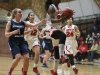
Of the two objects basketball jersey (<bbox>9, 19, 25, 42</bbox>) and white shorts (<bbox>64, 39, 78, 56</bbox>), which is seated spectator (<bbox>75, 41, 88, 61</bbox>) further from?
basketball jersey (<bbox>9, 19, 25, 42</bbox>)

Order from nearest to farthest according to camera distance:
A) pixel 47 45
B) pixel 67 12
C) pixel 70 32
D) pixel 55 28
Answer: pixel 67 12 → pixel 55 28 → pixel 70 32 → pixel 47 45

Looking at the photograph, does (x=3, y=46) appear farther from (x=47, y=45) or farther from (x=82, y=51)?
(x=47, y=45)

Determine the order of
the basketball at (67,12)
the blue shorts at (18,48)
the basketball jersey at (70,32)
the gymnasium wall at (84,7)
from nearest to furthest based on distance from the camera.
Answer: the basketball at (67,12) → the blue shorts at (18,48) → the basketball jersey at (70,32) → the gymnasium wall at (84,7)

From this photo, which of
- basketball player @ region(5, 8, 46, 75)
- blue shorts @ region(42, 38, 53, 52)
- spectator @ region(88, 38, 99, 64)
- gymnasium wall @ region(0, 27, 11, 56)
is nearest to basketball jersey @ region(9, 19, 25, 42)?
basketball player @ region(5, 8, 46, 75)

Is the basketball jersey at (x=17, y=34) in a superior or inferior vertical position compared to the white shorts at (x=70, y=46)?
superior

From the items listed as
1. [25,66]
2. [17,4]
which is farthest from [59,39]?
[17,4]

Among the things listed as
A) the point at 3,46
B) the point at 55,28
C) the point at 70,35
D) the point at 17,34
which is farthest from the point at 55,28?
the point at 3,46

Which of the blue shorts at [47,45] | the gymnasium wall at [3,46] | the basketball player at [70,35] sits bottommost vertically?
the gymnasium wall at [3,46]

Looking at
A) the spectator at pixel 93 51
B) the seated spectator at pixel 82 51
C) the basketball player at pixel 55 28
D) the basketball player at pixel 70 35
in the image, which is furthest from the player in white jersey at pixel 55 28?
the seated spectator at pixel 82 51

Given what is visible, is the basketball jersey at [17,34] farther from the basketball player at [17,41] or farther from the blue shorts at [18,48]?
the blue shorts at [18,48]

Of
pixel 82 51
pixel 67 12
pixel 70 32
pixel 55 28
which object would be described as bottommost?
pixel 82 51

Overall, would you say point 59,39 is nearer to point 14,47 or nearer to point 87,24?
point 14,47

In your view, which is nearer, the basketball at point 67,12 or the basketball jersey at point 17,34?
the basketball at point 67,12

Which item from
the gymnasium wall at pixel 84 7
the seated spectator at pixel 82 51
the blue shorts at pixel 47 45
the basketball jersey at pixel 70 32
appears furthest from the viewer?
the gymnasium wall at pixel 84 7
